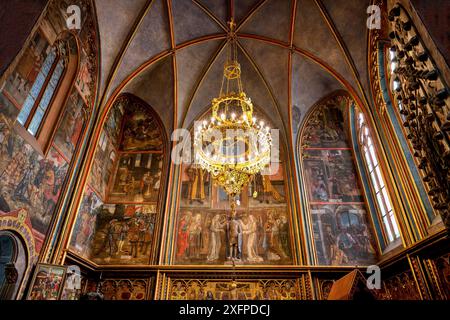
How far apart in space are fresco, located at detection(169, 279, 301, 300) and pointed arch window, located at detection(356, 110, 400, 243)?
3.92 meters

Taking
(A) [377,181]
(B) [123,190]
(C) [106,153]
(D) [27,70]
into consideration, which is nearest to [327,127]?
(A) [377,181]

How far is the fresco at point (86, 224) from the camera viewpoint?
372 inches

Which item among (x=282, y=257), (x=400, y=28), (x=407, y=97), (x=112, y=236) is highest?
(x=400, y=28)

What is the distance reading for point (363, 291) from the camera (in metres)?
3.11

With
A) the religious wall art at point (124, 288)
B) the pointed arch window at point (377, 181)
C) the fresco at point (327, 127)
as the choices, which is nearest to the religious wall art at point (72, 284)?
the religious wall art at point (124, 288)

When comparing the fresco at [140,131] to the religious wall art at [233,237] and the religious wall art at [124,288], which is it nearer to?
the religious wall art at [233,237]

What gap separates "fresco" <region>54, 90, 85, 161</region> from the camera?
8.69 m

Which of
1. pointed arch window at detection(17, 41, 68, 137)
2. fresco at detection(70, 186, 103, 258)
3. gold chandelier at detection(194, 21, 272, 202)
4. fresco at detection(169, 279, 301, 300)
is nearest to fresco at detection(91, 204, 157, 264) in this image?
fresco at detection(70, 186, 103, 258)

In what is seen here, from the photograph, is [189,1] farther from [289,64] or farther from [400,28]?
[400,28]

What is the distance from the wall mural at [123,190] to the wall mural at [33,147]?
1701 millimetres

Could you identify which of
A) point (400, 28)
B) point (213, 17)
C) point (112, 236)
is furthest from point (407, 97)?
point (112, 236)

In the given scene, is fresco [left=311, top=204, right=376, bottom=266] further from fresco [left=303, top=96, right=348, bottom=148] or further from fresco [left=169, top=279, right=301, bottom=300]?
fresco [left=303, top=96, right=348, bottom=148]

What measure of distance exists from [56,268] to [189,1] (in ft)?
34.9
